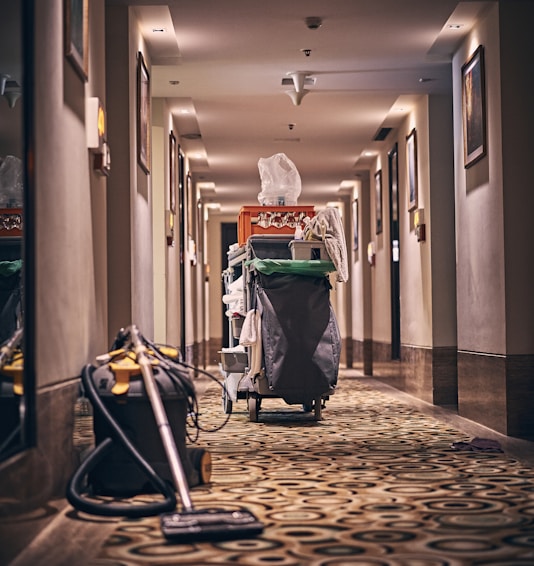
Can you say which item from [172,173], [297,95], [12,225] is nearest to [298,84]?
[297,95]

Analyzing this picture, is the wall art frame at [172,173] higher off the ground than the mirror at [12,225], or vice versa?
the wall art frame at [172,173]

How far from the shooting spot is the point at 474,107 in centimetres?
706

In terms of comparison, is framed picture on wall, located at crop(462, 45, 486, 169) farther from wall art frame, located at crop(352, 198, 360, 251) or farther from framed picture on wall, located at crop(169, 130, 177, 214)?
wall art frame, located at crop(352, 198, 360, 251)

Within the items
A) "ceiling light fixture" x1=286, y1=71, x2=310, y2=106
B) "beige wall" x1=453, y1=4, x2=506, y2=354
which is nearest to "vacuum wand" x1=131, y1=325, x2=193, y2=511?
"beige wall" x1=453, y1=4, x2=506, y2=354

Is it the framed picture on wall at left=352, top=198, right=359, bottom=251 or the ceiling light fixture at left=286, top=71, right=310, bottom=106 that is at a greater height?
the ceiling light fixture at left=286, top=71, right=310, bottom=106

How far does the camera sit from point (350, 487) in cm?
434

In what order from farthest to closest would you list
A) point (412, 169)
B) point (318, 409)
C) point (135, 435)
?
1. point (412, 169)
2. point (318, 409)
3. point (135, 435)

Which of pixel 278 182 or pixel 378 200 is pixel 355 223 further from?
pixel 278 182

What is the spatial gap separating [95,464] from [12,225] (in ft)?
3.90

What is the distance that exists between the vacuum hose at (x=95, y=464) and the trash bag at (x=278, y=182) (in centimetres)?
489

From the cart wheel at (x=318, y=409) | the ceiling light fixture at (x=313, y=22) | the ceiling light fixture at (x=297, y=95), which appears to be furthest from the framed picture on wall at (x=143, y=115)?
the cart wheel at (x=318, y=409)

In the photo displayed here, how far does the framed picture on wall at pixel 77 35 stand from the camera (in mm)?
4312

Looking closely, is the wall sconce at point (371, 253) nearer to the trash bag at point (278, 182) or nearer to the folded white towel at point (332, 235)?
the trash bag at point (278, 182)

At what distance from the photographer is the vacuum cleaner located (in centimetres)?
373
